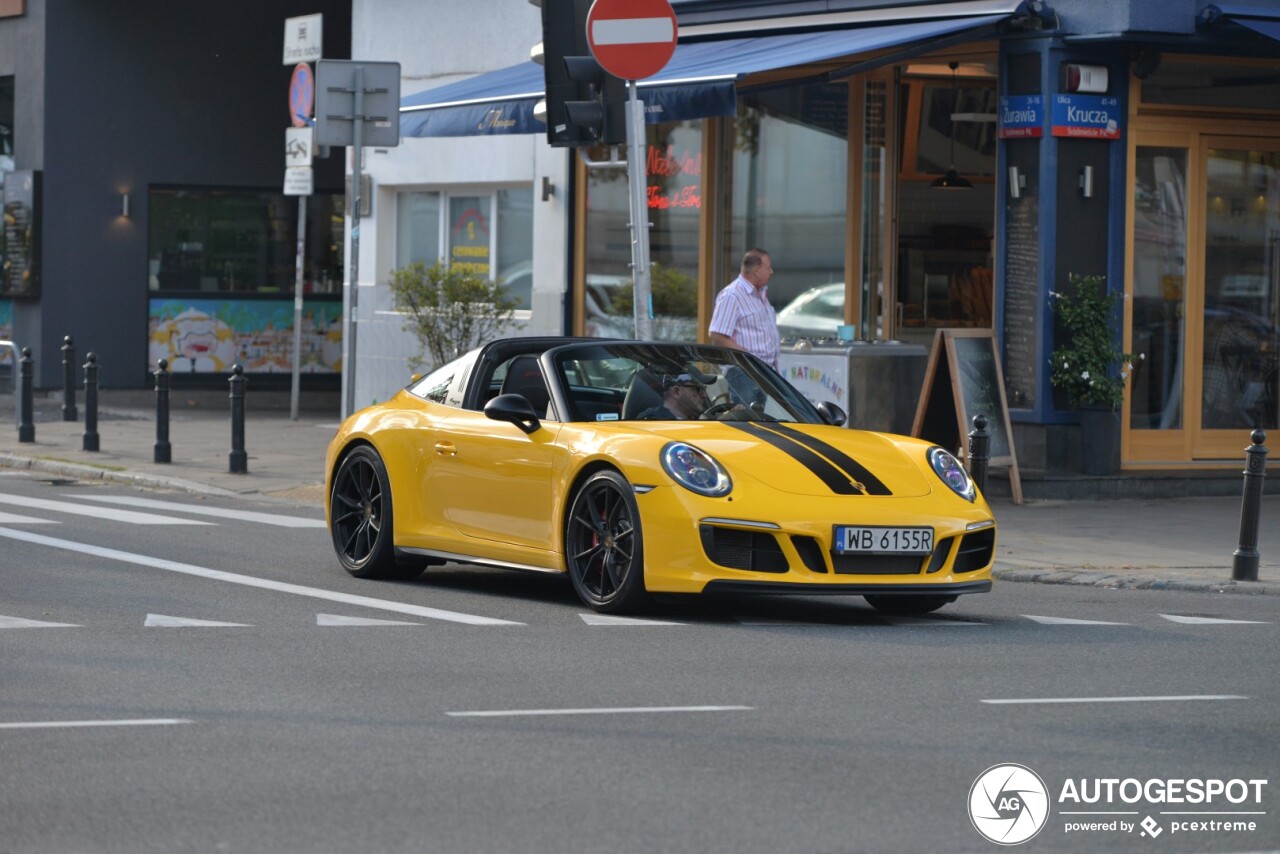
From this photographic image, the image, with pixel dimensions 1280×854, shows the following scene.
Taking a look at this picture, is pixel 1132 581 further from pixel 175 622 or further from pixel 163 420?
pixel 163 420

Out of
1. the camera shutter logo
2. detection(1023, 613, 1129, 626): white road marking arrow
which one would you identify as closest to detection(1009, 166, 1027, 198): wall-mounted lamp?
detection(1023, 613, 1129, 626): white road marking arrow

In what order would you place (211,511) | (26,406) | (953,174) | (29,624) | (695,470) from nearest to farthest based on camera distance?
1. (29,624)
2. (695,470)
3. (211,511)
4. (953,174)
5. (26,406)

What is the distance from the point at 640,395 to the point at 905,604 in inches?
63.3

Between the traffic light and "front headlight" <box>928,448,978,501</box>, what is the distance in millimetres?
3828

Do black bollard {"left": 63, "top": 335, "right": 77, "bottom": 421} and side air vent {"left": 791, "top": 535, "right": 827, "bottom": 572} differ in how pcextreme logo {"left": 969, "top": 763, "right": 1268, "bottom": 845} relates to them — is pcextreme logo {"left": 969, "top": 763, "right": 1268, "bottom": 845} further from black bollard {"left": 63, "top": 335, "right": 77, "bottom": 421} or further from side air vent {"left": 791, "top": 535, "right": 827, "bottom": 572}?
black bollard {"left": 63, "top": 335, "right": 77, "bottom": 421}

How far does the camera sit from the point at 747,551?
880 cm

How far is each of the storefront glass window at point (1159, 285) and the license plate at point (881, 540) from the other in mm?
7853

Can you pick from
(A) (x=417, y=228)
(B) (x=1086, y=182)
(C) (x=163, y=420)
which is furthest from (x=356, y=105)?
(A) (x=417, y=228)

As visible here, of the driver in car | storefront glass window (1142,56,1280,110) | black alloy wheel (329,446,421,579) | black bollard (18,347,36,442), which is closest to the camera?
the driver in car

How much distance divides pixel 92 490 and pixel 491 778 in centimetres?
1117

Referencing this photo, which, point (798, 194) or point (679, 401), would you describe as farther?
point (798, 194)

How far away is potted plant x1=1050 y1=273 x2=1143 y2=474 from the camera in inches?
→ 614

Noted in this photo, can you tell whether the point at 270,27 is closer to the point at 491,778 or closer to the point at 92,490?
the point at 92,490

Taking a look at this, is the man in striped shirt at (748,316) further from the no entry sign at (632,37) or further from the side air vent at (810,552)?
the side air vent at (810,552)
